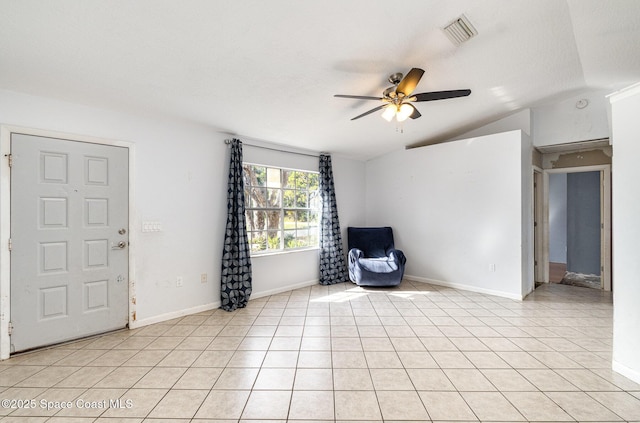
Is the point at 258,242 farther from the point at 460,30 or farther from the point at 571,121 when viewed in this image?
the point at 571,121

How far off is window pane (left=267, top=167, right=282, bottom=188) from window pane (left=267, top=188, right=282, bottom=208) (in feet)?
0.26

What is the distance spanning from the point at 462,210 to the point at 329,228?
86.7 inches

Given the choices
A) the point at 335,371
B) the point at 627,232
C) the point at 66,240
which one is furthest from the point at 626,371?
the point at 66,240

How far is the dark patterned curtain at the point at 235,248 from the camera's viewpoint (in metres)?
3.47

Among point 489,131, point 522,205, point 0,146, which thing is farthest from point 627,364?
point 0,146

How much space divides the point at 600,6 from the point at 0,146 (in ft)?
16.1

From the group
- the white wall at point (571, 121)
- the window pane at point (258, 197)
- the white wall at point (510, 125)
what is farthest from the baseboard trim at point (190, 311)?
the white wall at point (571, 121)

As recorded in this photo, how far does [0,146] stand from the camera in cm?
227

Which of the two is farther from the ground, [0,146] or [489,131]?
[489,131]

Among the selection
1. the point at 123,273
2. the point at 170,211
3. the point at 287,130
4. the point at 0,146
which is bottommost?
the point at 123,273

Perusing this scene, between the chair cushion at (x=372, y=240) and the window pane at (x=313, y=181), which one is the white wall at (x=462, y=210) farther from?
the window pane at (x=313, y=181)

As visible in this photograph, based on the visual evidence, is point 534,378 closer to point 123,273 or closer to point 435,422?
point 435,422

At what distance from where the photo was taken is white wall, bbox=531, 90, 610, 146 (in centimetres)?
385

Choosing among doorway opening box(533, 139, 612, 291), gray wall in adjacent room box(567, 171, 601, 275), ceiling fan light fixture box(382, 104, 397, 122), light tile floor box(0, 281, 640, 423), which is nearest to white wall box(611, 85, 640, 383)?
light tile floor box(0, 281, 640, 423)
